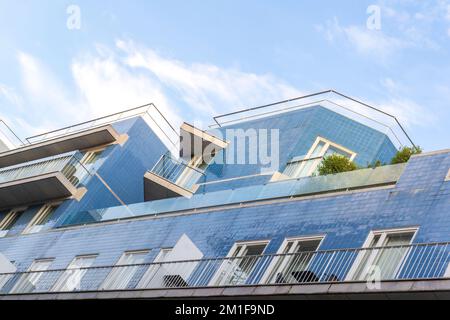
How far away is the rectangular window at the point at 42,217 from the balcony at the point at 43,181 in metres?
0.44

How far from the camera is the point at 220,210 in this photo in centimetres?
2192

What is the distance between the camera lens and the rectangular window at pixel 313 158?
2656 centimetres

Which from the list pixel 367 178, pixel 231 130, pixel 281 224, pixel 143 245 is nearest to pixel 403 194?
pixel 367 178

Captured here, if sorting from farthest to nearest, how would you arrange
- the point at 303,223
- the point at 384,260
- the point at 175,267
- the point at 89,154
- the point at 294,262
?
the point at 89,154
the point at 175,267
the point at 303,223
the point at 294,262
the point at 384,260

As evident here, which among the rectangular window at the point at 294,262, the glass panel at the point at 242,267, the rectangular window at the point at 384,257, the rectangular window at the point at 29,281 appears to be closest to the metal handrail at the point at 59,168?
the rectangular window at the point at 29,281

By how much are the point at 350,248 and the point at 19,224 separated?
63.4 feet

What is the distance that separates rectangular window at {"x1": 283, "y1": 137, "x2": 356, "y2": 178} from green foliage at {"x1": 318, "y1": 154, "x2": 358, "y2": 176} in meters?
1.09

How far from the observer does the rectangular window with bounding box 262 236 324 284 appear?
16.9 m

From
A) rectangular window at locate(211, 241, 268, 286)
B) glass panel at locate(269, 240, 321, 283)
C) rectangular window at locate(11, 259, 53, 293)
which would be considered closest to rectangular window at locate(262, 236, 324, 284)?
glass panel at locate(269, 240, 321, 283)

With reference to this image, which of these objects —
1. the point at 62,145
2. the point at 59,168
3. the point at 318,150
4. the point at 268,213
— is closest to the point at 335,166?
the point at 318,150

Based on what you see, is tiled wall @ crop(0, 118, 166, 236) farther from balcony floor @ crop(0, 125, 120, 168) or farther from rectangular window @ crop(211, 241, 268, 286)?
rectangular window @ crop(211, 241, 268, 286)

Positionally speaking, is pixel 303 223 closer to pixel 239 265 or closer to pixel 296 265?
pixel 296 265

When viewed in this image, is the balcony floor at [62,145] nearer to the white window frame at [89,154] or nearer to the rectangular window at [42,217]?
the white window frame at [89,154]

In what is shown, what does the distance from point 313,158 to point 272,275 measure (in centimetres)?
1021
